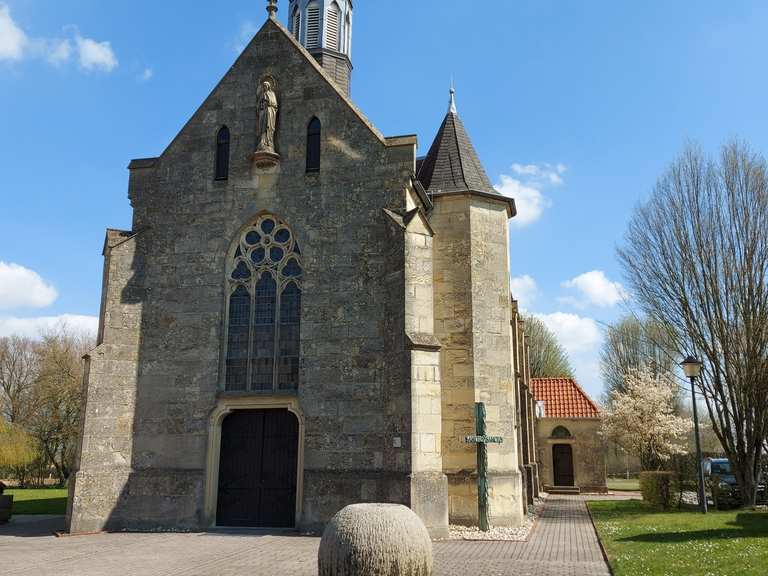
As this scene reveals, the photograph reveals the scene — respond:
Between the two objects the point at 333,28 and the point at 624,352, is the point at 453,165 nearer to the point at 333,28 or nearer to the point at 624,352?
the point at 333,28

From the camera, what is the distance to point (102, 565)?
11.3 meters

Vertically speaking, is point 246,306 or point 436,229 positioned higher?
point 436,229

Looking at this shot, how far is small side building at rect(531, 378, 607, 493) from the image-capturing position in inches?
1326

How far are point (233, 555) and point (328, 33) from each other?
68.5ft

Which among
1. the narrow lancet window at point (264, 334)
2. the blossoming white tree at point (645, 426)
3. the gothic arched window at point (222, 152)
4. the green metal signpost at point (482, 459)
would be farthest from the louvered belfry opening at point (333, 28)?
the blossoming white tree at point (645, 426)

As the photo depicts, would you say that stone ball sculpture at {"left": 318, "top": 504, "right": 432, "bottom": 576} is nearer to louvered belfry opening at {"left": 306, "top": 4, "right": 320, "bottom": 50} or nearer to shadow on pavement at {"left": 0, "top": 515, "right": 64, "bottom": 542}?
shadow on pavement at {"left": 0, "top": 515, "right": 64, "bottom": 542}

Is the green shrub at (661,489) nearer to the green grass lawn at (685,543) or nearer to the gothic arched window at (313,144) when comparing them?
the green grass lawn at (685,543)

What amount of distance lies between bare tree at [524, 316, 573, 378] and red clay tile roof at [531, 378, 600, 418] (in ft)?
44.7

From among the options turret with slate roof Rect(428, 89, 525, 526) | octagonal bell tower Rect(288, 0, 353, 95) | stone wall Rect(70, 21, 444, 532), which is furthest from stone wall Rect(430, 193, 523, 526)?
octagonal bell tower Rect(288, 0, 353, 95)

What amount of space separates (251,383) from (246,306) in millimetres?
2023

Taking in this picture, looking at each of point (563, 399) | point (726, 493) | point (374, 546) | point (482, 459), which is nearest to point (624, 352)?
point (563, 399)

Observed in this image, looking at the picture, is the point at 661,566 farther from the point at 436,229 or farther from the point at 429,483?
the point at 436,229

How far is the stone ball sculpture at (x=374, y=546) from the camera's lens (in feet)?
26.5

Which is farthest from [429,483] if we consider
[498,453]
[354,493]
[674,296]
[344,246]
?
[674,296]
